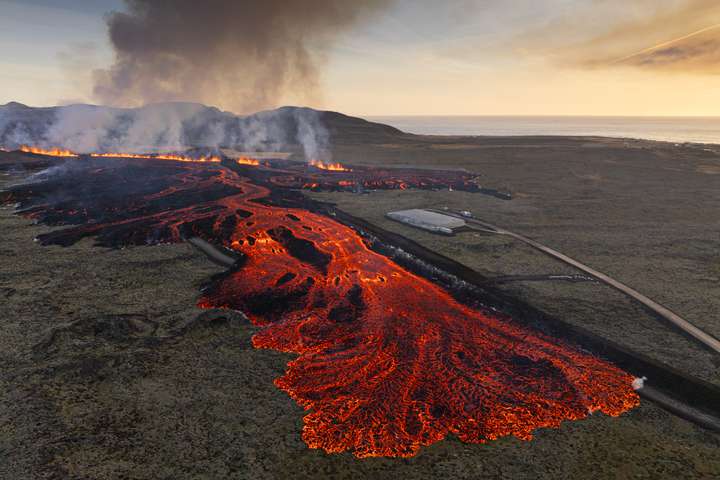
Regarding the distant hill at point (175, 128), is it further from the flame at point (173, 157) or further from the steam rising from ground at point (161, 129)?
the flame at point (173, 157)

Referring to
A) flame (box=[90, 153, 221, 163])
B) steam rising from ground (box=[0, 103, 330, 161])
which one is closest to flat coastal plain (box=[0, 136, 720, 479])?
flame (box=[90, 153, 221, 163])

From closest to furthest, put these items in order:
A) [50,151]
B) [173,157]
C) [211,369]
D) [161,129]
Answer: [211,369], [173,157], [50,151], [161,129]

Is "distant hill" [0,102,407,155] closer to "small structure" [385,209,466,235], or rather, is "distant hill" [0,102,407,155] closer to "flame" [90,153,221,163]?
"flame" [90,153,221,163]

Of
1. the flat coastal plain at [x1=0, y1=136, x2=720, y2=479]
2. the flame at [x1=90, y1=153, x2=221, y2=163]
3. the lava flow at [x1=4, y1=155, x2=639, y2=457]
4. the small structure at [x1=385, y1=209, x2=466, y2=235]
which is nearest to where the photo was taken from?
the flat coastal plain at [x1=0, y1=136, x2=720, y2=479]

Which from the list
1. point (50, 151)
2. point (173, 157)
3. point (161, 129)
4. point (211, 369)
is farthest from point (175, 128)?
point (211, 369)

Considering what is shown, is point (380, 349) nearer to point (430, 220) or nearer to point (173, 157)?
point (430, 220)

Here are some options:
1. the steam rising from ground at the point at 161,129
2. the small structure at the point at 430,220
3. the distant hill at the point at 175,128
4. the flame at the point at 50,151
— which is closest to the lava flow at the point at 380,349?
the small structure at the point at 430,220

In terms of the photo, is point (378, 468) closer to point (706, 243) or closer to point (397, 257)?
point (397, 257)
